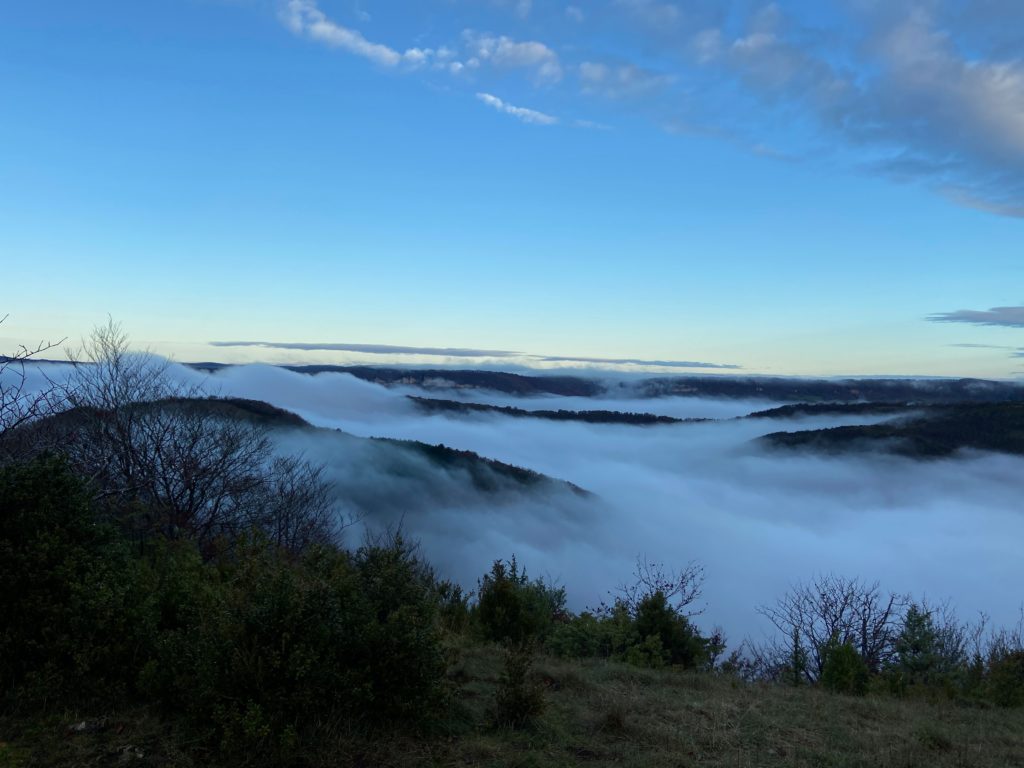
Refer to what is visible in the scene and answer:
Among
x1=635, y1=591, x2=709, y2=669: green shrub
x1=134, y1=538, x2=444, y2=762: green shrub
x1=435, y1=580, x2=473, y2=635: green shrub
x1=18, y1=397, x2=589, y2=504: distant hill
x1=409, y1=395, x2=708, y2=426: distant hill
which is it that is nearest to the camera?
x1=134, y1=538, x2=444, y2=762: green shrub

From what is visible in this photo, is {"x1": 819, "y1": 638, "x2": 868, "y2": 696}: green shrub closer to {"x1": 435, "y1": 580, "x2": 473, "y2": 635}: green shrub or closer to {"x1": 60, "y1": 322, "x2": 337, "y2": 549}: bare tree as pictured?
{"x1": 435, "y1": 580, "x2": 473, "y2": 635}: green shrub

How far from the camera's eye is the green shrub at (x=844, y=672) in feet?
33.9

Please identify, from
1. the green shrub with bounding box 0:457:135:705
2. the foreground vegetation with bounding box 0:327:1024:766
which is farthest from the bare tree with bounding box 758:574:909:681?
the green shrub with bounding box 0:457:135:705

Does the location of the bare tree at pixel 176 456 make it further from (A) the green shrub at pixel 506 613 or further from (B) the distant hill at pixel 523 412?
(B) the distant hill at pixel 523 412

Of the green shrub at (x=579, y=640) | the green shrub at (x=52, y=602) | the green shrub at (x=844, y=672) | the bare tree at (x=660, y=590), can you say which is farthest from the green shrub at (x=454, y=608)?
the green shrub at (x=844, y=672)

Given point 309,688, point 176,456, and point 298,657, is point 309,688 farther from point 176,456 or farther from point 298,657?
point 176,456

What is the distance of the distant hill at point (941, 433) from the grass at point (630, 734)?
114827 mm

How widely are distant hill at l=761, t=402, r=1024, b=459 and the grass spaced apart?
11483 cm

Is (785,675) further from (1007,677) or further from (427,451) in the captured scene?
(427,451)

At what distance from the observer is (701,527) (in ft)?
436

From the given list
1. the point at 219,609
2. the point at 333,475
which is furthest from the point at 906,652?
the point at 333,475

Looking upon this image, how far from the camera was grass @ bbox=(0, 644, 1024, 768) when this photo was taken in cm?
463

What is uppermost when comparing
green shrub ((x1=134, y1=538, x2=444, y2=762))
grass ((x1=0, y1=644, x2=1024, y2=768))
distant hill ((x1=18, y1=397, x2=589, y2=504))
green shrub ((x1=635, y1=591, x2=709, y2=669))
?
green shrub ((x1=134, y1=538, x2=444, y2=762))

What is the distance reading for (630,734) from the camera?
5.80 meters
